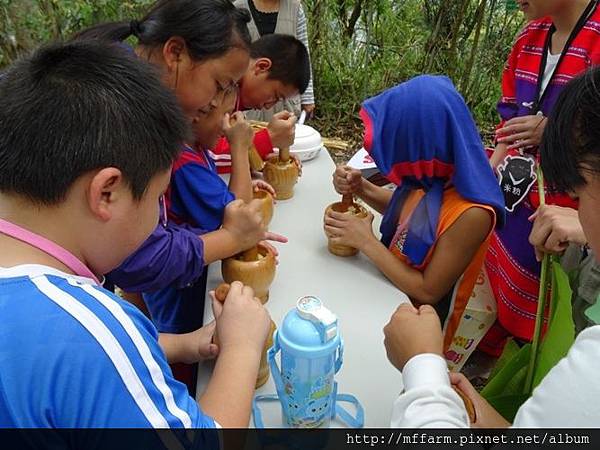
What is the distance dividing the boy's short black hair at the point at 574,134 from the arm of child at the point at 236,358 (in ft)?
1.84

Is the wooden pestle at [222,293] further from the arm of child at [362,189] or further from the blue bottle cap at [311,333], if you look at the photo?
the arm of child at [362,189]

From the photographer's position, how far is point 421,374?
2.69 ft

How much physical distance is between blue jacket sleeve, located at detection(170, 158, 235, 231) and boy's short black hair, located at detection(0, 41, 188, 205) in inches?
19.6

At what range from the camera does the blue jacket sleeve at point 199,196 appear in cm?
125

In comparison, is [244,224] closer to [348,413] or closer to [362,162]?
[348,413]

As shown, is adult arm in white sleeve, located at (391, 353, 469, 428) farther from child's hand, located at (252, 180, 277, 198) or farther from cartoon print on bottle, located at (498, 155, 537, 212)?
cartoon print on bottle, located at (498, 155, 537, 212)

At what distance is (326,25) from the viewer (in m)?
4.01

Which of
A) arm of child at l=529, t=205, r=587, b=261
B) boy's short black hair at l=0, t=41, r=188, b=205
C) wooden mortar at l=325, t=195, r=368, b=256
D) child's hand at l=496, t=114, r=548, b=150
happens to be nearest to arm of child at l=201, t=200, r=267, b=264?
wooden mortar at l=325, t=195, r=368, b=256

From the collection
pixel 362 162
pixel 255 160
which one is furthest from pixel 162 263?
pixel 362 162

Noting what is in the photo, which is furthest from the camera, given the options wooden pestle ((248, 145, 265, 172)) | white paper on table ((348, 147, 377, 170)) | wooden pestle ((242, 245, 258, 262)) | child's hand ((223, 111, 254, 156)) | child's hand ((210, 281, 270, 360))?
white paper on table ((348, 147, 377, 170))

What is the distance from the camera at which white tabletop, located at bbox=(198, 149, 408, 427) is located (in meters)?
0.97

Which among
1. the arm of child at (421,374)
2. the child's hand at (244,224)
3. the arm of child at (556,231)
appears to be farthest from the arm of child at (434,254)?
the arm of child at (421,374)

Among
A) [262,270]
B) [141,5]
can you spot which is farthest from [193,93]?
[141,5]

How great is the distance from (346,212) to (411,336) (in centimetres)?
55
